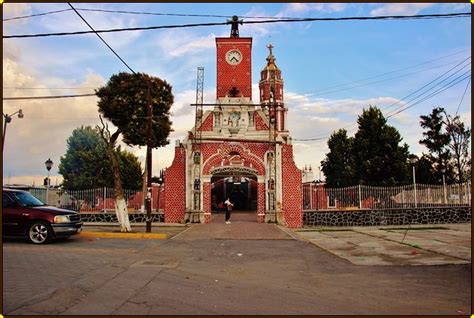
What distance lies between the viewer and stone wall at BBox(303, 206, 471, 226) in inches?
1118

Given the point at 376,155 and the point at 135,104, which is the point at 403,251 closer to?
the point at 135,104

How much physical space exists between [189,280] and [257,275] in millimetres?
1609

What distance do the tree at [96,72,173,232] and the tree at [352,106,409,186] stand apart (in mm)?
16993

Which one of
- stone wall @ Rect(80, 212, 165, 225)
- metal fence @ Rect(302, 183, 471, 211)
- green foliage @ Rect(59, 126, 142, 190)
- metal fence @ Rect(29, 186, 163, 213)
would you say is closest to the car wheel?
stone wall @ Rect(80, 212, 165, 225)

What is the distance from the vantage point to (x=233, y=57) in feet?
101

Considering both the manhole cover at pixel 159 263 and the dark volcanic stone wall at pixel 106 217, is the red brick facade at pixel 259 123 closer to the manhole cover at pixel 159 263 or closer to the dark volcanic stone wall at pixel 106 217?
the dark volcanic stone wall at pixel 106 217

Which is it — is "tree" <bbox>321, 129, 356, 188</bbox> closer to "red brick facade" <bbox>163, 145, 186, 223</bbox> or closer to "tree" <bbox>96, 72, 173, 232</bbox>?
"tree" <bbox>96, 72, 173, 232</bbox>

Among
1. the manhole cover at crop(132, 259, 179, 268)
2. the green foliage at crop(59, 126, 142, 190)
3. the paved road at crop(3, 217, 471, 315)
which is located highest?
the green foliage at crop(59, 126, 142, 190)

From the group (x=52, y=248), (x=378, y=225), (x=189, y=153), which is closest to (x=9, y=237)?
(x=52, y=248)

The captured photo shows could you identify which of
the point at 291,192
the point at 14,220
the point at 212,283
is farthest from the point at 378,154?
the point at 212,283

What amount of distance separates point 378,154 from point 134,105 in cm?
2110

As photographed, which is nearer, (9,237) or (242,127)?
(9,237)

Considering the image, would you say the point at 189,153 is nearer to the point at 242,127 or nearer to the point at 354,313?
the point at 242,127

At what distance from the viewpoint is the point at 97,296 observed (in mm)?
7109
